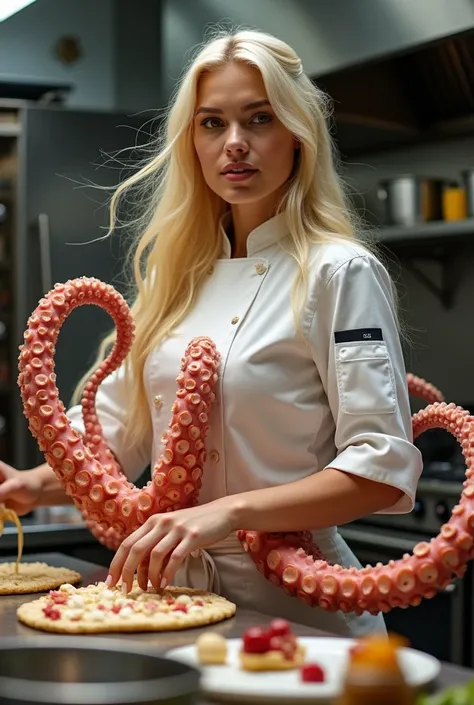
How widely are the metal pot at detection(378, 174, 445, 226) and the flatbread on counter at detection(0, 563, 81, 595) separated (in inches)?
Result: 82.3

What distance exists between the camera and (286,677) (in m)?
0.97

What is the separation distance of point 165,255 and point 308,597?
0.70 meters

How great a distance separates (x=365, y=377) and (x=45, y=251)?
2.58 m

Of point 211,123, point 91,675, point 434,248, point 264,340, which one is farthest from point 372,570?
point 434,248

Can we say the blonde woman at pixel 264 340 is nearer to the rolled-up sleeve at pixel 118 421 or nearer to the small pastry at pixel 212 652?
the rolled-up sleeve at pixel 118 421

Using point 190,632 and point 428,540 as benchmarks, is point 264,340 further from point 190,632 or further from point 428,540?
point 428,540

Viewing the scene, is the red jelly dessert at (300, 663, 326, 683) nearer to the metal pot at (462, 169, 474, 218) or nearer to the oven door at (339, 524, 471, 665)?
the oven door at (339, 524, 471, 665)

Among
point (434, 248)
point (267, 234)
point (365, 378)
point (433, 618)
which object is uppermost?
point (434, 248)

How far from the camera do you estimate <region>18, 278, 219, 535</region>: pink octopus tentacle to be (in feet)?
5.40

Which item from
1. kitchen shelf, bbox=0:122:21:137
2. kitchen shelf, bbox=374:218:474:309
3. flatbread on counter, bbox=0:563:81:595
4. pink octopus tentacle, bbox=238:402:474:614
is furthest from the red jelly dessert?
kitchen shelf, bbox=0:122:21:137

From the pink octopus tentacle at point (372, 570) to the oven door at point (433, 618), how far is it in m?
1.45

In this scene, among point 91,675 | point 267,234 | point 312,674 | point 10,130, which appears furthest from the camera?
point 10,130

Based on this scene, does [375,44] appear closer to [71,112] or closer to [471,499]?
[71,112]

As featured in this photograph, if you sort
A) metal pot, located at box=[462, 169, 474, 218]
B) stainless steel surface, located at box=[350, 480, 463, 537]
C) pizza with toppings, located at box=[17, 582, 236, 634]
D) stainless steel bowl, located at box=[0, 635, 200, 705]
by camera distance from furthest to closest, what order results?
1. metal pot, located at box=[462, 169, 474, 218]
2. stainless steel surface, located at box=[350, 480, 463, 537]
3. pizza with toppings, located at box=[17, 582, 236, 634]
4. stainless steel bowl, located at box=[0, 635, 200, 705]
